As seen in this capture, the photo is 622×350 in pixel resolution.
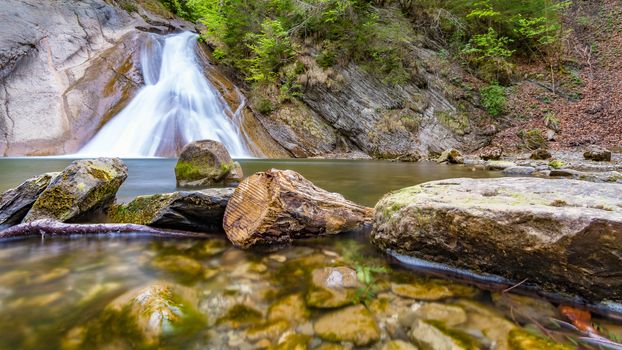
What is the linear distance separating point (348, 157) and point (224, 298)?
44.9 feet

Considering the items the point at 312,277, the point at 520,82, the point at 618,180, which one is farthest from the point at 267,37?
the point at 312,277

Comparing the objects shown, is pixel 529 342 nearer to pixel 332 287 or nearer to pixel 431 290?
pixel 431 290

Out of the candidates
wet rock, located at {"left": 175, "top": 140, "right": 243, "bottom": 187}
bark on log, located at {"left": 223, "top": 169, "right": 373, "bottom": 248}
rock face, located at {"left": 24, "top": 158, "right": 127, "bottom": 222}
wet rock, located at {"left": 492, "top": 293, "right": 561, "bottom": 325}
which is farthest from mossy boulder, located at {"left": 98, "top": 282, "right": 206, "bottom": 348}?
wet rock, located at {"left": 175, "top": 140, "right": 243, "bottom": 187}

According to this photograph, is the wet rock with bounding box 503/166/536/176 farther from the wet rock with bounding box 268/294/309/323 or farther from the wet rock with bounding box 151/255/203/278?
the wet rock with bounding box 151/255/203/278

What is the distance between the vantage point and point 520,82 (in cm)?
1669

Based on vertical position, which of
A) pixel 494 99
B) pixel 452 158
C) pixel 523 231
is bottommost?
pixel 452 158

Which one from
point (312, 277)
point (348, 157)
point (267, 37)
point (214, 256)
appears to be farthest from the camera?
point (267, 37)

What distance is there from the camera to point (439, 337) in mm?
1448

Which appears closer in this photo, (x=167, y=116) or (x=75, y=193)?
(x=75, y=193)

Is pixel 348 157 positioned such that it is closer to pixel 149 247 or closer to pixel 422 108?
pixel 422 108

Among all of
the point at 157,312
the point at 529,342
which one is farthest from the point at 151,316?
the point at 529,342

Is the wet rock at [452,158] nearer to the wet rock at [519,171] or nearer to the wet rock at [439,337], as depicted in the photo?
the wet rock at [519,171]

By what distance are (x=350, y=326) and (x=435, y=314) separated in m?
0.48

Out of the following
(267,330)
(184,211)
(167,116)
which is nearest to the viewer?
(267,330)
